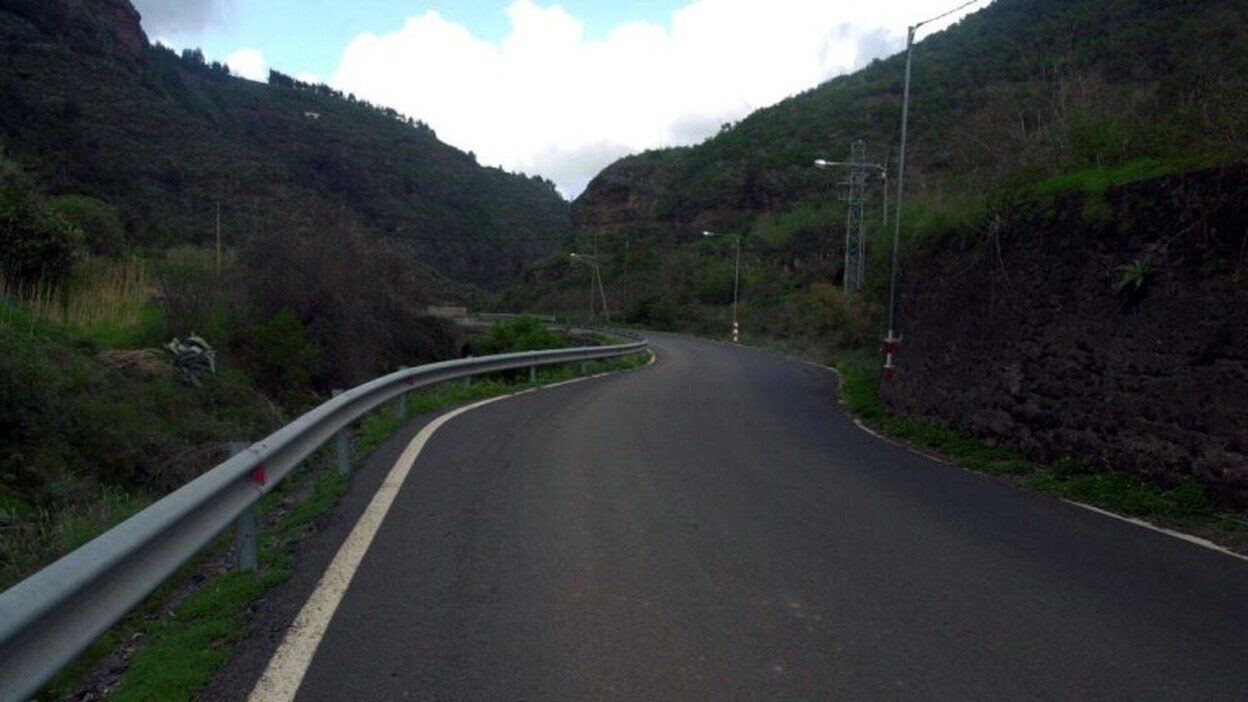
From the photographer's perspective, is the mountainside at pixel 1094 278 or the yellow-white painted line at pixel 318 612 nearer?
the yellow-white painted line at pixel 318 612

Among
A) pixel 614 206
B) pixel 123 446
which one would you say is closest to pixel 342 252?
pixel 123 446

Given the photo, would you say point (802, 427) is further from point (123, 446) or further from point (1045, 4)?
point (1045, 4)

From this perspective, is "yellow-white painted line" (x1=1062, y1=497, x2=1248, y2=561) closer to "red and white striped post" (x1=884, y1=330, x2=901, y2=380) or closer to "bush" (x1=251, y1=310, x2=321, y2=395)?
"red and white striped post" (x1=884, y1=330, x2=901, y2=380)

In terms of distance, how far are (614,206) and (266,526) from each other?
122 meters

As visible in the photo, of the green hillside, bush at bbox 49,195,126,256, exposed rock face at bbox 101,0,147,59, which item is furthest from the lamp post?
exposed rock face at bbox 101,0,147,59

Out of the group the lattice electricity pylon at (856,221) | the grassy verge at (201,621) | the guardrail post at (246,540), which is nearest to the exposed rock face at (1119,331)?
the grassy verge at (201,621)

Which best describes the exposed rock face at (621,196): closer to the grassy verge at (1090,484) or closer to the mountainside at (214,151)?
the mountainside at (214,151)

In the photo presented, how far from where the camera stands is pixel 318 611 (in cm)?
460

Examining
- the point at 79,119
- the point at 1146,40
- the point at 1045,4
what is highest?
the point at 1045,4

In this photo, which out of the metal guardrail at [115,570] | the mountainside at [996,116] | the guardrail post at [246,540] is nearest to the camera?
the metal guardrail at [115,570]

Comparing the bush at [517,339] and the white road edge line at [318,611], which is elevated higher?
the white road edge line at [318,611]

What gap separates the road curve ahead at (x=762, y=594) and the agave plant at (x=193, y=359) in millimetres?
10173

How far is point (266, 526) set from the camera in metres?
6.73

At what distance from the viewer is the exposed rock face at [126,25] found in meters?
64.1
